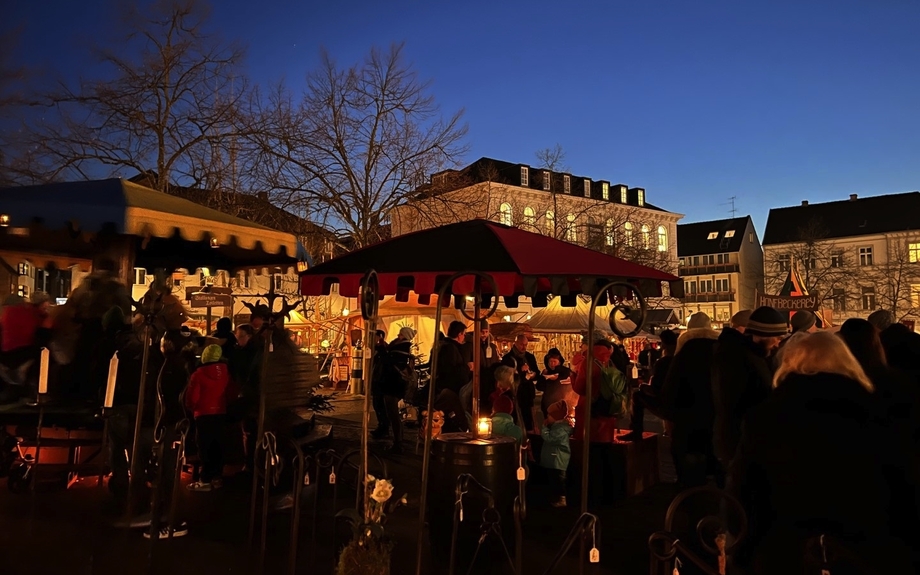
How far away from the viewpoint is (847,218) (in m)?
70.3

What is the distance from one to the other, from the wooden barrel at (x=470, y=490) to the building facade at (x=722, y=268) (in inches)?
2787

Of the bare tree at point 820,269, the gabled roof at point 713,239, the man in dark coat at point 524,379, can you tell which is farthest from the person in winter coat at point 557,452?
the gabled roof at point 713,239

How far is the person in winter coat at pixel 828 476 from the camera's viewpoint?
9.36 feet

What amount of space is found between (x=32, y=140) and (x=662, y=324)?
1416 inches

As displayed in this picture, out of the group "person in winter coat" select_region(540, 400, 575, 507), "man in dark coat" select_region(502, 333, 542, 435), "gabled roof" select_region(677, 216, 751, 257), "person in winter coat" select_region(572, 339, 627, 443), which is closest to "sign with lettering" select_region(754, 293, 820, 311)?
"man in dark coat" select_region(502, 333, 542, 435)

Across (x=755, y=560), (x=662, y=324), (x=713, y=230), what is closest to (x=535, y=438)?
(x=755, y=560)

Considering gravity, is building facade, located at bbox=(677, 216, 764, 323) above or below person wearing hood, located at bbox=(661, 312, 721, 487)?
above

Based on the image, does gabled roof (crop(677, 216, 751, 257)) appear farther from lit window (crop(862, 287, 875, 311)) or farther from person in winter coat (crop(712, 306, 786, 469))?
person in winter coat (crop(712, 306, 786, 469))

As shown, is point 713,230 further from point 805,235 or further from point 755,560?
point 755,560

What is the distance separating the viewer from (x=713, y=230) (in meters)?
78.9

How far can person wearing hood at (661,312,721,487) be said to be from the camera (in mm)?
5562

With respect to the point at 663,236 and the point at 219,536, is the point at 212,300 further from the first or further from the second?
the point at 663,236

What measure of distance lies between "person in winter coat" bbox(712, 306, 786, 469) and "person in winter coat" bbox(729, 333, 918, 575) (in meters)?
1.85

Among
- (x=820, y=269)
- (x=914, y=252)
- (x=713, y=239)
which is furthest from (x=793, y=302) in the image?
(x=713, y=239)
